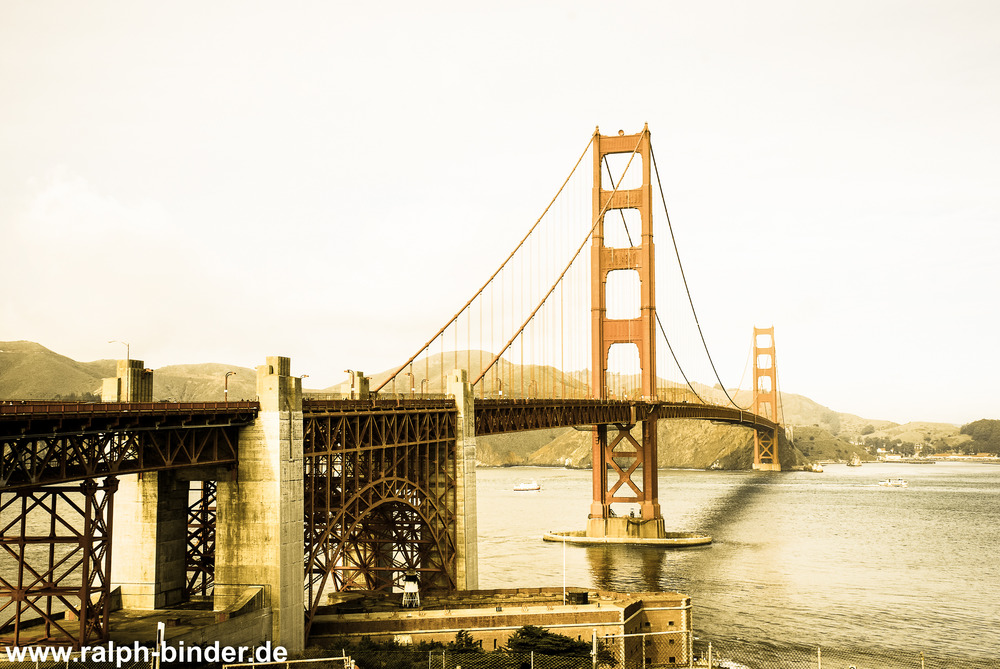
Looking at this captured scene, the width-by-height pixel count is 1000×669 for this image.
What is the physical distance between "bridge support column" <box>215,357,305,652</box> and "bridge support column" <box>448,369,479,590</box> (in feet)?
52.7

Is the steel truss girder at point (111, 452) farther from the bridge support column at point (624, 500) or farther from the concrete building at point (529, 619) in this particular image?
the bridge support column at point (624, 500)

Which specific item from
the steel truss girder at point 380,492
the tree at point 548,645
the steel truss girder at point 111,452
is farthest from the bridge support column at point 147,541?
the tree at point 548,645

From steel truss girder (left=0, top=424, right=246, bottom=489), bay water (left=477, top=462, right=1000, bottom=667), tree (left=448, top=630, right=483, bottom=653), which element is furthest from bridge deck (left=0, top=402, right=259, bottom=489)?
bay water (left=477, top=462, right=1000, bottom=667)

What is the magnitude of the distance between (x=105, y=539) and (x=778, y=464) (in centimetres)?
18843

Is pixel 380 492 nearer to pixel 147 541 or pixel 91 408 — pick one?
pixel 147 541

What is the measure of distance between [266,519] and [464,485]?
17.7 m

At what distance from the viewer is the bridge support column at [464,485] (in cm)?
4625

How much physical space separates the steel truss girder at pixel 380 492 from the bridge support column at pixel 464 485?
1.03 ft

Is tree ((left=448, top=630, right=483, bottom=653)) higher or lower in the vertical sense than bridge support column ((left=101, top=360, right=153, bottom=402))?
lower

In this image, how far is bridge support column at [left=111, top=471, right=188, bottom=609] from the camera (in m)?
32.2

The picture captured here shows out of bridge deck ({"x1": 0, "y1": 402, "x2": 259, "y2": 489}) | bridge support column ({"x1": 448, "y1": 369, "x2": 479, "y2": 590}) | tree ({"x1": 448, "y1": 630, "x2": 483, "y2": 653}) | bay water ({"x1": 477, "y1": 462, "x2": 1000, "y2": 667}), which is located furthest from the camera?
bridge support column ({"x1": 448, "y1": 369, "x2": 479, "y2": 590})

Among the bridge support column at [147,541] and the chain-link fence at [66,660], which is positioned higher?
the bridge support column at [147,541]

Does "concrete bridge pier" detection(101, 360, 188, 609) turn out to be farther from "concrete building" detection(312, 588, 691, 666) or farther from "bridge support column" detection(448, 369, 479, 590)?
"bridge support column" detection(448, 369, 479, 590)

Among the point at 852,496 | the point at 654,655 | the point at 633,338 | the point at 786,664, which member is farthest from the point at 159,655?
the point at 852,496
